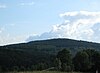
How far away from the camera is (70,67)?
4126 inches

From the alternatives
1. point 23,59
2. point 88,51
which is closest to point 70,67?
point 88,51

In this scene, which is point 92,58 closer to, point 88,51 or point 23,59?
point 88,51

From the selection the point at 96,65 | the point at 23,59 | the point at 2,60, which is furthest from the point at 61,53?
the point at 23,59

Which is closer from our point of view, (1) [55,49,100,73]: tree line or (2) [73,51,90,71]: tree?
(1) [55,49,100,73]: tree line

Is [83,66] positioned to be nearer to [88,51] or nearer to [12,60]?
[88,51]

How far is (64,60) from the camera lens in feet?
394

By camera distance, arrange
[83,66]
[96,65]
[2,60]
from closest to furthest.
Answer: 1. [96,65]
2. [83,66]
3. [2,60]

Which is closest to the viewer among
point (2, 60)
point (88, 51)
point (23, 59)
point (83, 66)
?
point (83, 66)

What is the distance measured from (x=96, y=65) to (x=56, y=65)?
1295 centimetres

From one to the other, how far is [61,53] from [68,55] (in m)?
3.95

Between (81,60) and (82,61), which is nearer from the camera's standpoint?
(82,61)

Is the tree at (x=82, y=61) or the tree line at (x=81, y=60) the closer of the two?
the tree line at (x=81, y=60)

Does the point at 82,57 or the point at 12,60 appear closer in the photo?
the point at 82,57

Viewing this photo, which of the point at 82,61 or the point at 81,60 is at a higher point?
the point at 81,60
